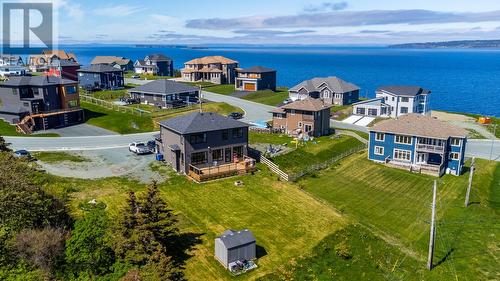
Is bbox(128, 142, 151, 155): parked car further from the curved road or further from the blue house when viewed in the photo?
the blue house

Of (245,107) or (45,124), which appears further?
(245,107)

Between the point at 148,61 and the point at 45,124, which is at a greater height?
the point at 148,61

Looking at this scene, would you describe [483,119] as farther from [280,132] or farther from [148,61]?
[148,61]

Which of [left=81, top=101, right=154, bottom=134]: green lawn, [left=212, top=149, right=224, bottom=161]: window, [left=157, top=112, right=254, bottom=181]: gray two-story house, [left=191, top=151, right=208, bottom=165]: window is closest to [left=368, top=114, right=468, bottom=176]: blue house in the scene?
[left=157, top=112, right=254, bottom=181]: gray two-story house

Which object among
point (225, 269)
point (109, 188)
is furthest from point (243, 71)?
point (225, 269)

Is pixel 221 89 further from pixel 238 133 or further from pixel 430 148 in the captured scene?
pixel 430 148

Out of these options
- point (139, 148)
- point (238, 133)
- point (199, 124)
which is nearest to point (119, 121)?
point (139, 148)
